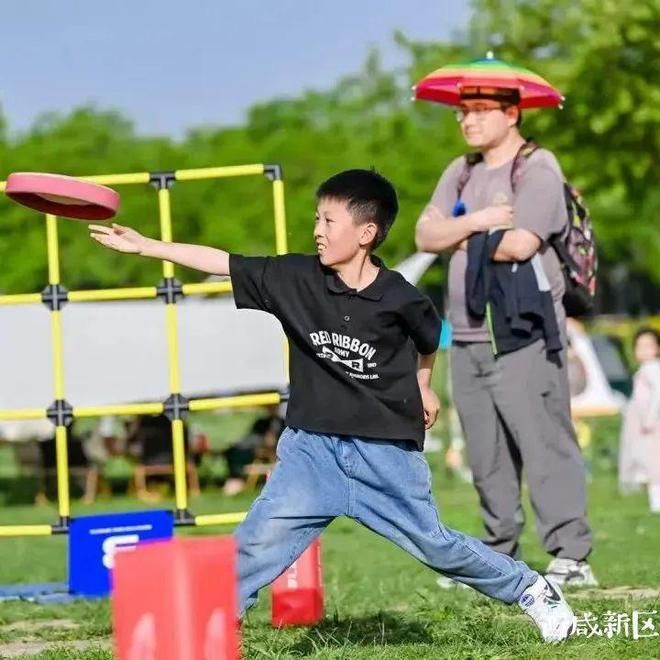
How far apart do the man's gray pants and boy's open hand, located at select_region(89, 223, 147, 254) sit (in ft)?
8.60

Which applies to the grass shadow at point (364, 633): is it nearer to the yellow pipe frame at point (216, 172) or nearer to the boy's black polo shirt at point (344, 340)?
the boy's black polo shirt at point (344, 340)

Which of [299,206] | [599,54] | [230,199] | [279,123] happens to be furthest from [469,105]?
[279,123]

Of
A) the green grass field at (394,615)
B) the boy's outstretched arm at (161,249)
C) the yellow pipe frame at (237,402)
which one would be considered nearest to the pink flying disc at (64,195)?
the boy's outstretched arm at (161,249)

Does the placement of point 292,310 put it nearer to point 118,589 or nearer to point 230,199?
point 118,589

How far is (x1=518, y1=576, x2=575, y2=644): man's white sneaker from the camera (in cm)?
547

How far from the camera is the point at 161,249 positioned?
207 inches

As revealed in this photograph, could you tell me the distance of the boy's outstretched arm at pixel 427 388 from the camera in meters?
5.53

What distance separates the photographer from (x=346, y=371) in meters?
5.29

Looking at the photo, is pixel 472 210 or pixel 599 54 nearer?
pixel 472 210

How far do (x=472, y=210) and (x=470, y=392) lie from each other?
33.5 inches

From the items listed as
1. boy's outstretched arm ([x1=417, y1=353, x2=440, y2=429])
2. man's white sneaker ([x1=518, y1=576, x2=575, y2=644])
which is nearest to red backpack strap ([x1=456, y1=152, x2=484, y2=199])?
boy's outstretched arm ([x1=417, y1=353, x2=440, y2=429])

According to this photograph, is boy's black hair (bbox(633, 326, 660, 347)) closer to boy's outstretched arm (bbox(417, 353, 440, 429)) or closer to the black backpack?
the black backpack

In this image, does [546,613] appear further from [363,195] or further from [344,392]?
[363,195]

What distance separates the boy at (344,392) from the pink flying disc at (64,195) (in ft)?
0.36
